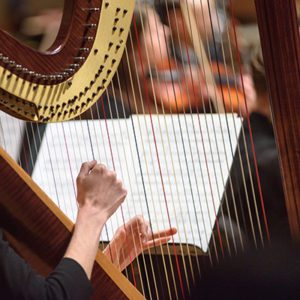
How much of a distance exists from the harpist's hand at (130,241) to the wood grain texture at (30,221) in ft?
0.61

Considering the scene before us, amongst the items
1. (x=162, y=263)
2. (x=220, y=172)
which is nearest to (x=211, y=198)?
(x=220, y=172)

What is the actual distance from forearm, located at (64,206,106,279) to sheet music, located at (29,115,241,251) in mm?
201

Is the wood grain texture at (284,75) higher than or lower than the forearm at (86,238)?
higher

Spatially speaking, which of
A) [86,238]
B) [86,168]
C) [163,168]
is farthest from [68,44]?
[163,168]

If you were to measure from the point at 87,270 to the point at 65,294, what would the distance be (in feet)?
0.23

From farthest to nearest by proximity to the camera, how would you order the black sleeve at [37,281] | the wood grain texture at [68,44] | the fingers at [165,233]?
the fingers at [165,233], the wood grain texture at [68,44], the black sleeve at [37,281]

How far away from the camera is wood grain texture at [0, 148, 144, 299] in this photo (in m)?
0.88

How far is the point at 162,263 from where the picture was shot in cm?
116

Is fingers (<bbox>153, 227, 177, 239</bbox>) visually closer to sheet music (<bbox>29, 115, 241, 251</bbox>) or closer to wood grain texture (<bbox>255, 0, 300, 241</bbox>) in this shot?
sheet music (<bbox>29, 115, 241, 251</bbox>)

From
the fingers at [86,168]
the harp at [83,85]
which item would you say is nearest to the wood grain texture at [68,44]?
the harp at [83,85]

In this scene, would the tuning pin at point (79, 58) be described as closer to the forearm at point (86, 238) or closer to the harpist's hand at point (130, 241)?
the forearm at point (86, 238)

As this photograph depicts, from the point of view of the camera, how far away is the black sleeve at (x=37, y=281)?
0.73 m

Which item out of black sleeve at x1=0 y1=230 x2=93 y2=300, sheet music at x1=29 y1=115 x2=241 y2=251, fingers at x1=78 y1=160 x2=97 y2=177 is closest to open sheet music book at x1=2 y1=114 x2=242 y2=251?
sheet music at x1=29 y1=115 x2=241 y2=251

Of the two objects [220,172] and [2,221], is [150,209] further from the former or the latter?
[2,221]
